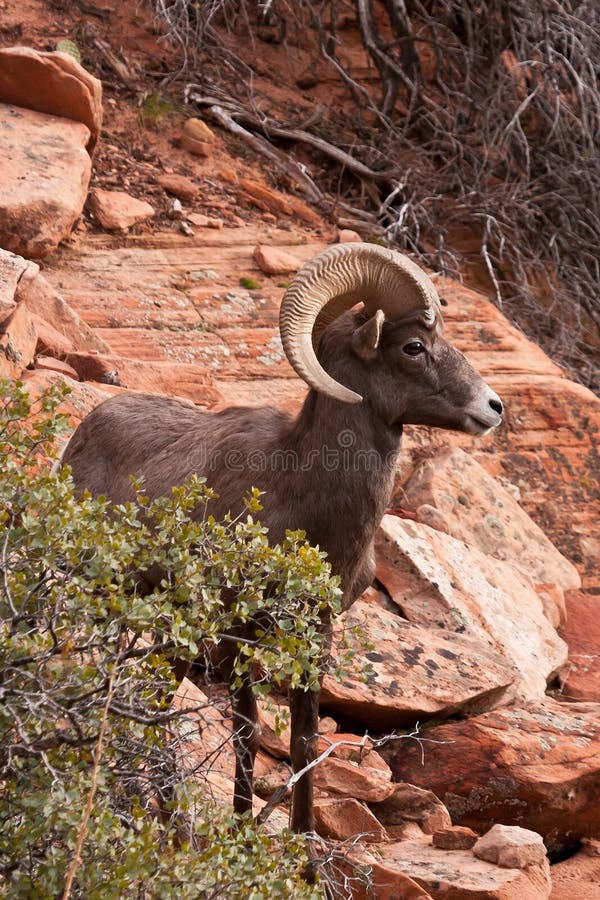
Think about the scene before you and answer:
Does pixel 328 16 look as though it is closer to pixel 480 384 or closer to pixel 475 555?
pixel 475 555

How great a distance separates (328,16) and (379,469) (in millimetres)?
11012

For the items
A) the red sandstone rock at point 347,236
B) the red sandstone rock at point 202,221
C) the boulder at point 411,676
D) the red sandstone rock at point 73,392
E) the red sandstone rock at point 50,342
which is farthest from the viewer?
the red sandstone rock at point 347,236

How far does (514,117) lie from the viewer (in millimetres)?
12281

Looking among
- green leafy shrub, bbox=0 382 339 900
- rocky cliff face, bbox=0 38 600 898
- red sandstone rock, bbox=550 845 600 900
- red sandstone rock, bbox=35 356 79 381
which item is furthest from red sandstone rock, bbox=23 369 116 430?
red sandstone rock, bbox=550 845 600 900

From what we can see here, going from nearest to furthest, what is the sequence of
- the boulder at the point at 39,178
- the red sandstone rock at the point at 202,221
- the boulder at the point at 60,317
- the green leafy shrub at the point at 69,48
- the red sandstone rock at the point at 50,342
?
the red sandstone rock at the point at 50,342 < the boulder at the point at 60,317 < the boulder at the point at 39,178 < the red sandstone rock at the point at 202,221 < the green leafy shrub at the point at 69,48

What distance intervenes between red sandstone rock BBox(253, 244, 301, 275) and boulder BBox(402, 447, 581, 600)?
2.48m

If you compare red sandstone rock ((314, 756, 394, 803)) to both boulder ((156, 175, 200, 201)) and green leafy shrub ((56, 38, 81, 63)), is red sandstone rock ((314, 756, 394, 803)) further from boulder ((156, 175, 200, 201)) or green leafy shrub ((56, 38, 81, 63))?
green leafy shrub ((56, 38, 81, 63))

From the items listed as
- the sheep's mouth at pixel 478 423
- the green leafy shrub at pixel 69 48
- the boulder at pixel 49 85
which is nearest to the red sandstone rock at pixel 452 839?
the sheep's mouth at pixel 478 423

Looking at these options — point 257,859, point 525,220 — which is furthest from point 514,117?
point 257,859

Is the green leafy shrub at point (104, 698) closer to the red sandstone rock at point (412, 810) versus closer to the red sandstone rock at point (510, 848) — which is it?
the red sandstone rock at point (510, 848)

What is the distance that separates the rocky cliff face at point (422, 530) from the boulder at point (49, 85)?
0.54 ft

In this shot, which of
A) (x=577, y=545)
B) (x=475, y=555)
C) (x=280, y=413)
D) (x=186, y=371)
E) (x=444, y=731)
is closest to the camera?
(x=280, y=413)

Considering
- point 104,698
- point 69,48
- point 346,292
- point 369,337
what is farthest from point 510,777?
point 69,48

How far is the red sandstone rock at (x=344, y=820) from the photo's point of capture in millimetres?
5023
